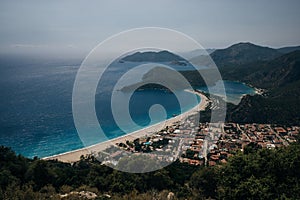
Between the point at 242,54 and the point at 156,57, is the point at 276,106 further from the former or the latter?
the point at 242,54

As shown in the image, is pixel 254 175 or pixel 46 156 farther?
pixel 46 156

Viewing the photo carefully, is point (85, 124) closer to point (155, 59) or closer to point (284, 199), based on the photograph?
point (284, 199)

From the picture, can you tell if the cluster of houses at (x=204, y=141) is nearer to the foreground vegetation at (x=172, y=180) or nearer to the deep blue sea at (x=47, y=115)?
the foreground vegetation at (x=172, y=180)

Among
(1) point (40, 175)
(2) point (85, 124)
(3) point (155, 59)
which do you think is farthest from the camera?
(3) point (155, 59)

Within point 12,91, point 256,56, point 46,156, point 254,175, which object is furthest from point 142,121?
point 256,56

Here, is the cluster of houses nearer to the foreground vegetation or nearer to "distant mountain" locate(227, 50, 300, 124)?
"distant mountain" locate(227, 50, 300, 124)

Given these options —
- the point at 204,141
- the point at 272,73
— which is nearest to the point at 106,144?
the point at 204,141
